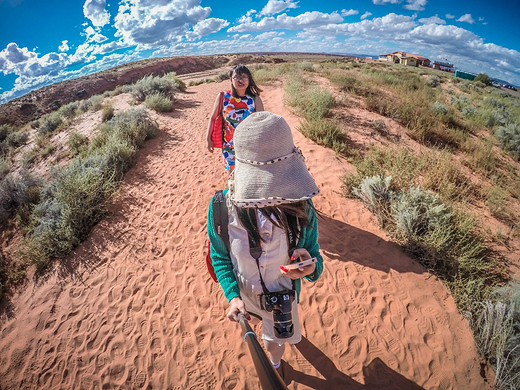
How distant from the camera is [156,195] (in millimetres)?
5270

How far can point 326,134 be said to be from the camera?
19.0ft

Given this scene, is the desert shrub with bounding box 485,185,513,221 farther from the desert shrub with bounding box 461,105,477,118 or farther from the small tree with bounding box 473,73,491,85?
the small tree with bounding box 473,73,491,85

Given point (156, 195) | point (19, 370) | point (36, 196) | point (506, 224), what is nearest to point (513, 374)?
point (506, 224)

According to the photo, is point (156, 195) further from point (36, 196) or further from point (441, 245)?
point (441, 245)

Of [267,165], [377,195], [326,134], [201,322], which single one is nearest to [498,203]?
[377,195]

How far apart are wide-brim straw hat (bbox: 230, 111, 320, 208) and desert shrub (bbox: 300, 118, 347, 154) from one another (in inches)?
191

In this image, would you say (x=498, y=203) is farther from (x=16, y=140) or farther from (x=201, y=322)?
(x=16, y=140)

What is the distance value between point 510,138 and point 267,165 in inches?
422

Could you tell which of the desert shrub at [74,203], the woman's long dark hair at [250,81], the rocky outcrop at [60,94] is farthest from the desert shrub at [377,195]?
the rocky outcrop at [60,94]

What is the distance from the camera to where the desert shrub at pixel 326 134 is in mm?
5465

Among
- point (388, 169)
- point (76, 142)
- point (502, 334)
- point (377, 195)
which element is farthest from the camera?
point (76, 142)

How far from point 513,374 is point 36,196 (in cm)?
876

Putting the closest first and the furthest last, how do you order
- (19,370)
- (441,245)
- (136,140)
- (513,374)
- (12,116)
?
(513,374)
(19,370)
(441,245)
(136,140)
(12,116)

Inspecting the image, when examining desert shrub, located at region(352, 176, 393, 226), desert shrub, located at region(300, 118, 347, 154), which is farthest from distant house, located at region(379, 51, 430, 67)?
desert shrub, located at region(352, 176, 393, 226)
